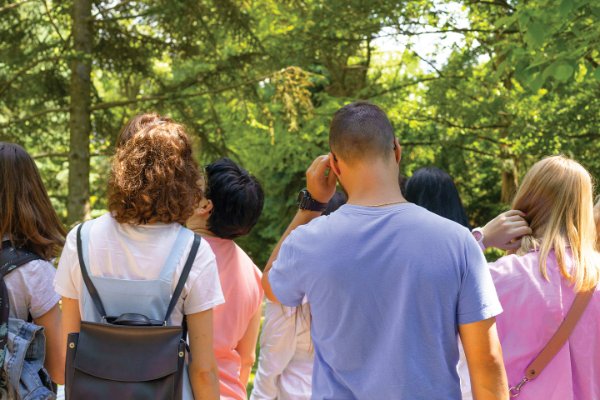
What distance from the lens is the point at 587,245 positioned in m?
2.78

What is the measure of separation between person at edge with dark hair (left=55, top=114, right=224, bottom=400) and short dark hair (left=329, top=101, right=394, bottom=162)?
57cm

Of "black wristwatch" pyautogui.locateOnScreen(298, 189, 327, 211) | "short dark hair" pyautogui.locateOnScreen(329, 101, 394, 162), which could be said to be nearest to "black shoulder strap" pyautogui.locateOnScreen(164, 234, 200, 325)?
"black wristwatch" pyautogui.locateOnScreen(298, 189, 327, 211)

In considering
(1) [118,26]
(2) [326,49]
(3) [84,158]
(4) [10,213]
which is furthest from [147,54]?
(4) [10,213]

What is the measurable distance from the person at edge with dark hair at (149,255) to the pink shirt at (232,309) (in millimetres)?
546

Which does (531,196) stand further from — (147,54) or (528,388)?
(147,54)

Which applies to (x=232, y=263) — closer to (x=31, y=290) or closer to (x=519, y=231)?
(x=31, y=290)

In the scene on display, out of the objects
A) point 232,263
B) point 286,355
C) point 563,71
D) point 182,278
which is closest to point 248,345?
point 286,355

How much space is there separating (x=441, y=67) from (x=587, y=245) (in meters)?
11.7

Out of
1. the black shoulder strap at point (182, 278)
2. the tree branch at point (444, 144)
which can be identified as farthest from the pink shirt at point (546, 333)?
the tree branch at point (444, 144)

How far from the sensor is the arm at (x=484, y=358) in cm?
212

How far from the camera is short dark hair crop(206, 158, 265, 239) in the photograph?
10.1ft

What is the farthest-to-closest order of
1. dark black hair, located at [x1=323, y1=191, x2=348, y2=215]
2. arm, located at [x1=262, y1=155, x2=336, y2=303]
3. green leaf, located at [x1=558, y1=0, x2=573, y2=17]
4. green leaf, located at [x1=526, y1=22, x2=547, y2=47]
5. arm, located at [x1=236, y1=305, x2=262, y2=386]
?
green leaf, located at [x1=526, y1=22, x2=547, y2=47], green leaf, located at [x1=558, y1=0, x2=573, y2=17], dark black hair, located at [x1=323, y1=191, x2=348, y2=215], arm, located at [x1=236, y1=305, x2=262, y2=386], arm, located at [x1=262, y1=155, x2=336, y2=303]

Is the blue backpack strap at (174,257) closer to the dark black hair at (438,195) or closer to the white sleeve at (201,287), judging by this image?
the white sleeve at (201,287)

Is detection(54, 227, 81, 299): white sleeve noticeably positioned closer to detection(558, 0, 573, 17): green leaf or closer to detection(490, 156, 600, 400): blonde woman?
detection(490, 156, 600, 400): blonde woman
